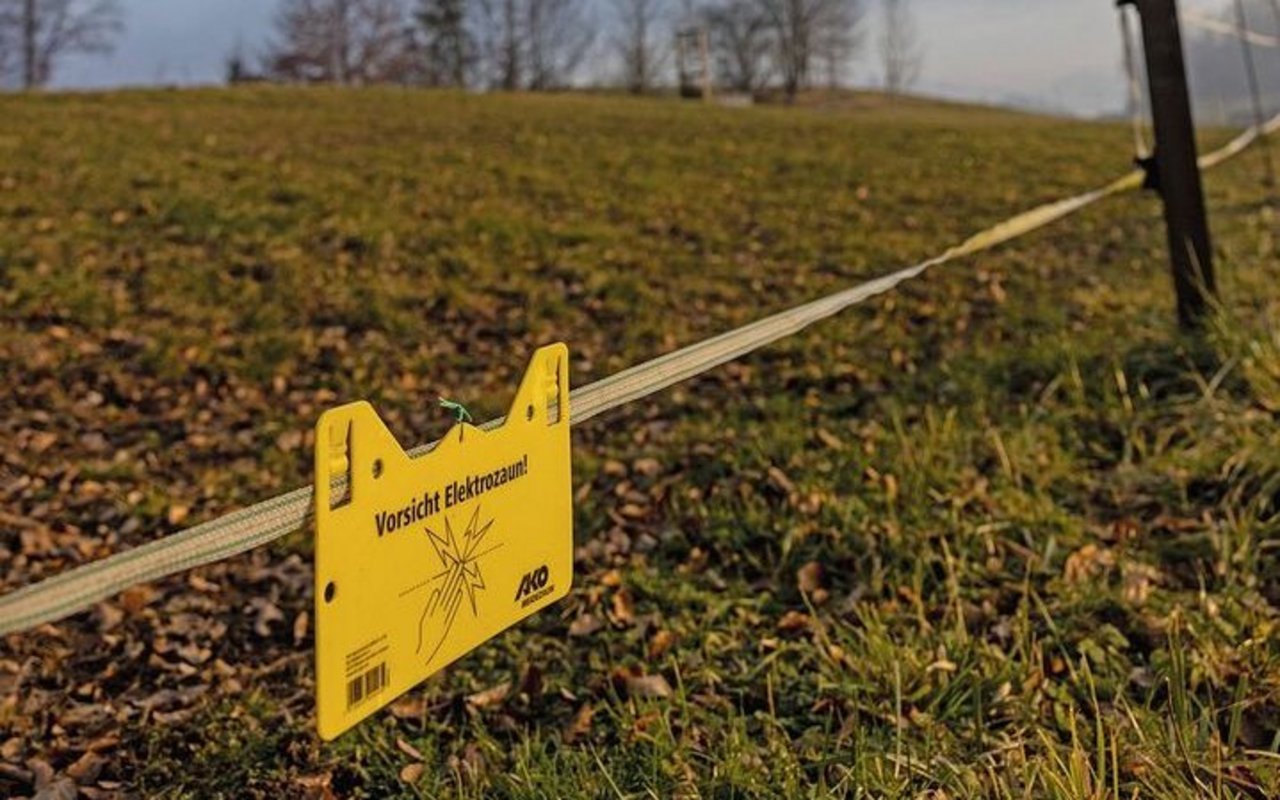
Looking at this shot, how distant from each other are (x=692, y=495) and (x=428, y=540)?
7.83 feet

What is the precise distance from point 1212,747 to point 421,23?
204 ft

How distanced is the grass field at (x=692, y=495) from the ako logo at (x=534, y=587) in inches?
26.9

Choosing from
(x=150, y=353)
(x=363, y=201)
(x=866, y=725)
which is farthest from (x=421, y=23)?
(x=866, y=725)

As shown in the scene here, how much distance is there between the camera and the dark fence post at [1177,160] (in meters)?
4.05

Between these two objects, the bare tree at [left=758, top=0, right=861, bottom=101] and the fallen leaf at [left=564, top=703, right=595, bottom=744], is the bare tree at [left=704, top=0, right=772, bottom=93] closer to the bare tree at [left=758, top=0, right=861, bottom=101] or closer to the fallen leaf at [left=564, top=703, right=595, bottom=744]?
the bare tree at [left=758, top=0, right=861, bottom=101]

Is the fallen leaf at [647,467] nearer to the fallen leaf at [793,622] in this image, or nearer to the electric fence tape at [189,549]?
the fallen leaf at [793,622]

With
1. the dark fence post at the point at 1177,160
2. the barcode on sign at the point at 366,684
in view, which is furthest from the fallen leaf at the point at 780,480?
the barcode on sign at the point at 366,684

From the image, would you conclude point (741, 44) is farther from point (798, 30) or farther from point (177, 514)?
point (177, 514)

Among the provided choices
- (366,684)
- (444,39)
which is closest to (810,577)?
(366,684)

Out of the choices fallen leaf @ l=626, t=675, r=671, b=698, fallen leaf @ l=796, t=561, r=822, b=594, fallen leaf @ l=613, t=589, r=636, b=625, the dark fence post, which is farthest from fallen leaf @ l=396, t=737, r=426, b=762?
the dark fence post

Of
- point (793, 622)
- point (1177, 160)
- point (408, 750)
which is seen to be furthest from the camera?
point (1177, 160)

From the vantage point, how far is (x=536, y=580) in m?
1.76

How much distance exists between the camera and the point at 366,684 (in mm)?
1427

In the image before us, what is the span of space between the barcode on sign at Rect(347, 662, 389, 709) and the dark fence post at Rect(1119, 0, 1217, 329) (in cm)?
382
